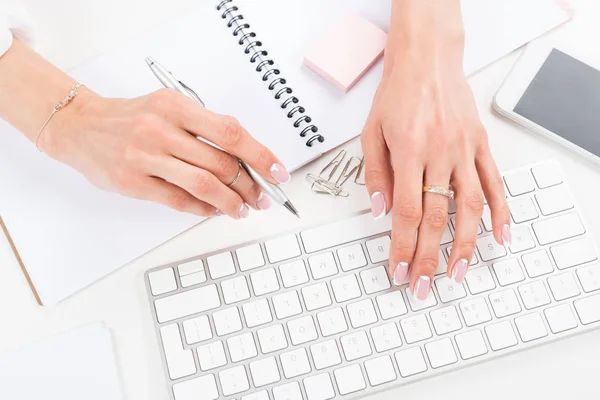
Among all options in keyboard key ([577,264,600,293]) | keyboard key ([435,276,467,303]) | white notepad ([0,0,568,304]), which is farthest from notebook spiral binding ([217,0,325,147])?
keyboard key ([577,264,600,293])

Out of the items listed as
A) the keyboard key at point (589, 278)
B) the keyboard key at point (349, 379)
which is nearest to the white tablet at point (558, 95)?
the keyboard key at point (589, 278)

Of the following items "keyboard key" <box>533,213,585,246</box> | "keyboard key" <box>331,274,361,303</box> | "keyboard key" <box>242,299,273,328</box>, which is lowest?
"keyboard key" <box>242,299,273,328</box>

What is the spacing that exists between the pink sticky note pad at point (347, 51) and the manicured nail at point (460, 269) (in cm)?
24

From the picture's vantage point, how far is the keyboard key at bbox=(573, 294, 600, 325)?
0.55m

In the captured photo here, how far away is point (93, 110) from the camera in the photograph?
60cm

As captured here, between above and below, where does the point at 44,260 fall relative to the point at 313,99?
below

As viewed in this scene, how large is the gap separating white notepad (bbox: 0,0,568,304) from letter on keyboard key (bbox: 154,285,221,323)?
0.07 meters

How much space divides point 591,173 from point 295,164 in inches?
13.2

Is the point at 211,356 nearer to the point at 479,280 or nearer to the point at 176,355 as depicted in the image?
the point at 176,355

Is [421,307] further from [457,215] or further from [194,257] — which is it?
[194,257]

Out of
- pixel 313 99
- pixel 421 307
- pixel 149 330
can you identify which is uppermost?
pixel 313 99

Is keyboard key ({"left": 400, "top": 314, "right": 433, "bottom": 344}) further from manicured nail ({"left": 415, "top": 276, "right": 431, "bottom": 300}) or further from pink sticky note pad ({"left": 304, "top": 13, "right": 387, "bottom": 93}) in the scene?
pink sticky note pad ({"left": 304, "top": 13, "right": 387, "bottom": 93})

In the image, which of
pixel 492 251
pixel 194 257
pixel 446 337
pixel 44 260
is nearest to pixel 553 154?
pixel 492 251

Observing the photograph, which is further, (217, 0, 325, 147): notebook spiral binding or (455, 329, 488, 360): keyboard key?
(217, 0, 325, 147): notebook spiral binding
